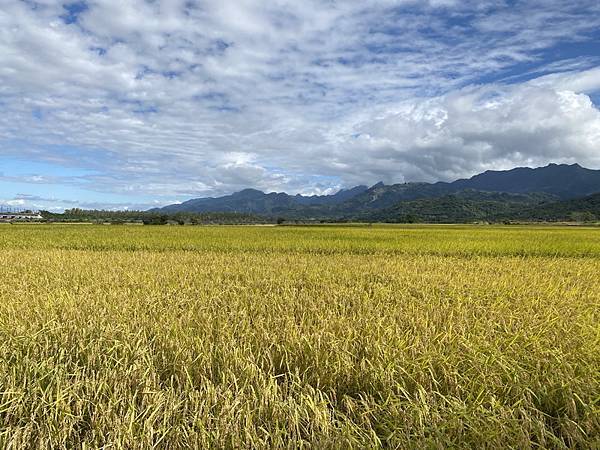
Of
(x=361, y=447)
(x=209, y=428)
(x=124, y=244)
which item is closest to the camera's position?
(x=361, y=447)

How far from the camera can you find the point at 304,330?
5.24 meters

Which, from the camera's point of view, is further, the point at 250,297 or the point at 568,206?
the point at 568,206

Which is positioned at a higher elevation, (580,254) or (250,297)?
(250,297)

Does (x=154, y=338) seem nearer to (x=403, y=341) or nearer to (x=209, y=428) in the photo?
(x=209, y=428)

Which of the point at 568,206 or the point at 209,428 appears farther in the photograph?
the point at 568,206

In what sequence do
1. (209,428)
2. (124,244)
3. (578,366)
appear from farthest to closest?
(124,244) → (578,366) → (209,428)

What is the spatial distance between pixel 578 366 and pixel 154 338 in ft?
16.3

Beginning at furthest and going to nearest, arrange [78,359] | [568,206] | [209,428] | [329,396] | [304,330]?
[568,206], [304,330], [78,359], [329,396], [209,428]

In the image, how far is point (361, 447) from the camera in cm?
267

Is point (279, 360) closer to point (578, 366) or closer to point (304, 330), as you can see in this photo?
point (304, 330)

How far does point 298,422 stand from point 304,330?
89.9 inches

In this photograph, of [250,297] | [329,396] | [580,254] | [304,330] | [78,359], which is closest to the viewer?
[329,396]

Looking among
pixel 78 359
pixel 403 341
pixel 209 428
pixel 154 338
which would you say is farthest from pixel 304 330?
pixel 78 359

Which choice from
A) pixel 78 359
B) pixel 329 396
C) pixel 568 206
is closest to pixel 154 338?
pixel 78 359
